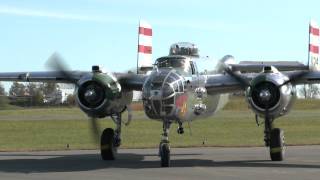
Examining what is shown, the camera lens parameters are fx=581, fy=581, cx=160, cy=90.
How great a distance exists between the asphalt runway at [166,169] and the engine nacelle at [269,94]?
1.64 m

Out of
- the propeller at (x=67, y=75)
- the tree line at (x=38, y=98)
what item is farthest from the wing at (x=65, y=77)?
the tree line at (x=38, y=98)

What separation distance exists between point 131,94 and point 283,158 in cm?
546

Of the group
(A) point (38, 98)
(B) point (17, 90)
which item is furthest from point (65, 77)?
(B) point (17, 90)

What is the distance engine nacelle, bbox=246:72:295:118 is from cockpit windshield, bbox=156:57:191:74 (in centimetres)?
208

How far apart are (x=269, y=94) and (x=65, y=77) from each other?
6.94 meters

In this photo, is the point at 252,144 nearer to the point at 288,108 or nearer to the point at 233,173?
the point at 288,108

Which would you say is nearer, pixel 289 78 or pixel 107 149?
pixel 289 78

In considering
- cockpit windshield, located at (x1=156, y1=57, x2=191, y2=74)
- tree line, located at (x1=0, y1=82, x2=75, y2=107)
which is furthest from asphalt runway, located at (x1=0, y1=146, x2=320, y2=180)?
tree line, located at (x1=0, y1=82, x2=75, y2=107)

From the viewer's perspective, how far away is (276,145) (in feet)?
59.6

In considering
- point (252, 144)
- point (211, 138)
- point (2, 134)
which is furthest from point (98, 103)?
point (2, 134)

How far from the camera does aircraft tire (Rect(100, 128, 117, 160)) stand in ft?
63.0

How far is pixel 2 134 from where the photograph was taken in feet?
116

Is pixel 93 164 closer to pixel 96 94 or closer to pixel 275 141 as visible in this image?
pixel 96 94

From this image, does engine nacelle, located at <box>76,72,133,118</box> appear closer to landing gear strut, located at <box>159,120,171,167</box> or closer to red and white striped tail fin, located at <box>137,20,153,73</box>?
landing gear strut, located at <box>159,120,171,167</box>
